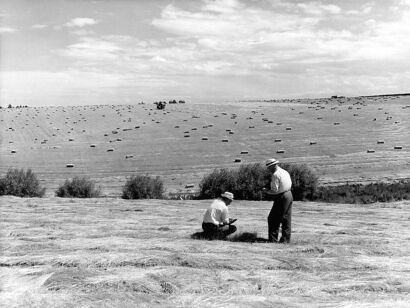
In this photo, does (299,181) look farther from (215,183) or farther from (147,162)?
(147,162)

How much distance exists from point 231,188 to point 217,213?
15657mm

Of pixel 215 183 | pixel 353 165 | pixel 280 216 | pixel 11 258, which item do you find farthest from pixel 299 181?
pixel 11 258

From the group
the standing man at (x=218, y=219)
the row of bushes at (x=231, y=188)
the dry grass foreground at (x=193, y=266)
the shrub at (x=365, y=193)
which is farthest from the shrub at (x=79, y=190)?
the standing man at (x=218, y=219)

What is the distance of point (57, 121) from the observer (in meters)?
75.6

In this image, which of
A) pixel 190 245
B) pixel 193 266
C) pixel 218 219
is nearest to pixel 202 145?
pixel 218 219

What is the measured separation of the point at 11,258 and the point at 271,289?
20.1 feet

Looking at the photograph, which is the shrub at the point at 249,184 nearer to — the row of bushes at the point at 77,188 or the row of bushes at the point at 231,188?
the row of bushes at the point at 231,188

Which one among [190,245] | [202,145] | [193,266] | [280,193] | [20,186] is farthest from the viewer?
[202,145]

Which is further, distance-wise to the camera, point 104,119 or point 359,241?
point 104,119

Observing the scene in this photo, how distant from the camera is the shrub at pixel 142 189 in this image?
28375 mm

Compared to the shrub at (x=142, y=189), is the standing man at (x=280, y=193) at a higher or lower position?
higher

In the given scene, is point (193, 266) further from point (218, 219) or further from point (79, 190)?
point (79, 190)

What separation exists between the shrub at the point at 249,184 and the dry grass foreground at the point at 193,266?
10.6m

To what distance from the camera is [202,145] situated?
46188 mm
